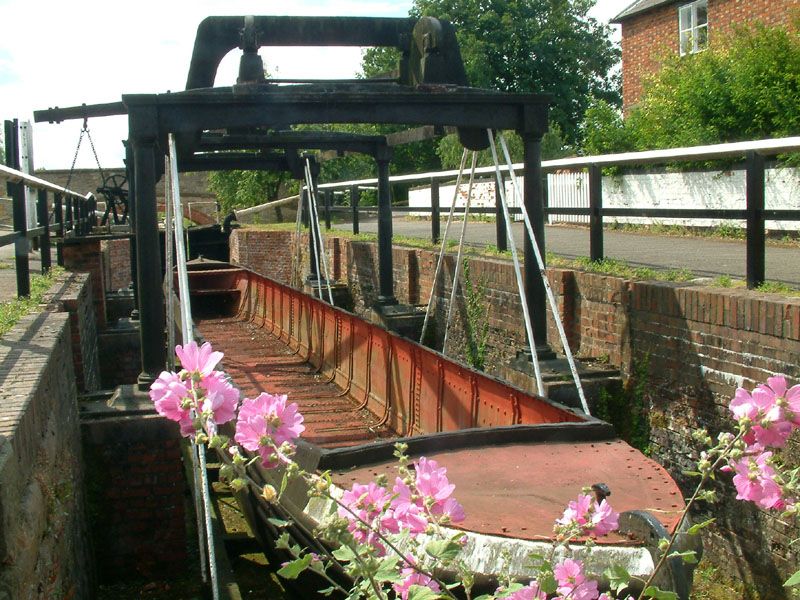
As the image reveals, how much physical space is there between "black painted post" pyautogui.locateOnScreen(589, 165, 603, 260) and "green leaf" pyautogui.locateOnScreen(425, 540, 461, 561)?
6969mm

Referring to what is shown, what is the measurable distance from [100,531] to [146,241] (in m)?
1.97

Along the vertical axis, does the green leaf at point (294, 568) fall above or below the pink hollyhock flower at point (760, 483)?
below

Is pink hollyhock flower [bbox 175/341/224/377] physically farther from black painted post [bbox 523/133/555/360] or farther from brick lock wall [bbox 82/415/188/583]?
black painted post [bbox 523/133/555/360]

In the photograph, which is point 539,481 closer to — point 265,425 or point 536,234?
point 265,425

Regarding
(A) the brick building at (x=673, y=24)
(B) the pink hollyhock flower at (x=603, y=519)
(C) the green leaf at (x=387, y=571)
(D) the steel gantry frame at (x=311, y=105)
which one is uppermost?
(A) the brick building at (x=673, y=24)

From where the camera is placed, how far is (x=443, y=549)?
2.44 metres

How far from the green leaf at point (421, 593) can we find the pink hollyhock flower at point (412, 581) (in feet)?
0.13

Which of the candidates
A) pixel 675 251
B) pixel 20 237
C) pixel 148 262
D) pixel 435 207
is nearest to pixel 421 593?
pixel 148 262

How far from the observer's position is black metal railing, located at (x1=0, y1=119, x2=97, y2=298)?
833cm

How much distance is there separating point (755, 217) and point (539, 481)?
3.08m

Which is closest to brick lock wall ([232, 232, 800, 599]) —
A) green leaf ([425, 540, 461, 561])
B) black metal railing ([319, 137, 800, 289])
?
black metal railing ([319, 137, 800, 289])

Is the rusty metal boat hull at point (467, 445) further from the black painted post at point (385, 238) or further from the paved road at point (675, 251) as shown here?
the paved road at point (675, 251)

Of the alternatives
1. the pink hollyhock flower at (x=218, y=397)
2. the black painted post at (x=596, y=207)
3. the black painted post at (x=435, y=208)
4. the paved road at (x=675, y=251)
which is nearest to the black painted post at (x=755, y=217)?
the paved road at (x=675, y=251)

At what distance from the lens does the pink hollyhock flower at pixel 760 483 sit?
2508mm
